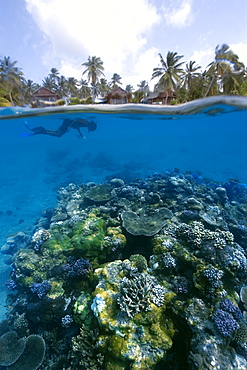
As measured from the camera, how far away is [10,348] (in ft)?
15.2

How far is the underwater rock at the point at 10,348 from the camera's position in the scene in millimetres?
4418

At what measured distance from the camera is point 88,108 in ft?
43.7

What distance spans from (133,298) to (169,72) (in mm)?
24538

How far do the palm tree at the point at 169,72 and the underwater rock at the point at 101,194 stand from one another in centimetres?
1771

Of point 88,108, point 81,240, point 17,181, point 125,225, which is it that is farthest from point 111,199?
point 17,181

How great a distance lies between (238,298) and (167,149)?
188 ft

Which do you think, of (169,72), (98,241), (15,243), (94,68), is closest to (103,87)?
(94,68)

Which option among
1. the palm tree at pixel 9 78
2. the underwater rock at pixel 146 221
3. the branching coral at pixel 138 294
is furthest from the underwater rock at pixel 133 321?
the palm tree at pixel 9 78

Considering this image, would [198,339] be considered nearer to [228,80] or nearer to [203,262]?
[203,262]

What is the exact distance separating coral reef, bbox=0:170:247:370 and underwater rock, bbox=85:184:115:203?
2171 millimetres

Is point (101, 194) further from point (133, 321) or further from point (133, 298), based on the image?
point (133, 321)

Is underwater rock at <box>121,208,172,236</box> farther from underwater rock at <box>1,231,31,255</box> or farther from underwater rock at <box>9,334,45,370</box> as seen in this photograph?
underwater rock at <box>1,231,31,255</box>

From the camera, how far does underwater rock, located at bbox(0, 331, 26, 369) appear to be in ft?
14.5

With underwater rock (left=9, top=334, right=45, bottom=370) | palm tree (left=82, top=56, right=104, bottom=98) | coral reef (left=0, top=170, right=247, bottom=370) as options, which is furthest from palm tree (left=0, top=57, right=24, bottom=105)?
underwater rock (left=9, top=334, right=45, bottom=370)
